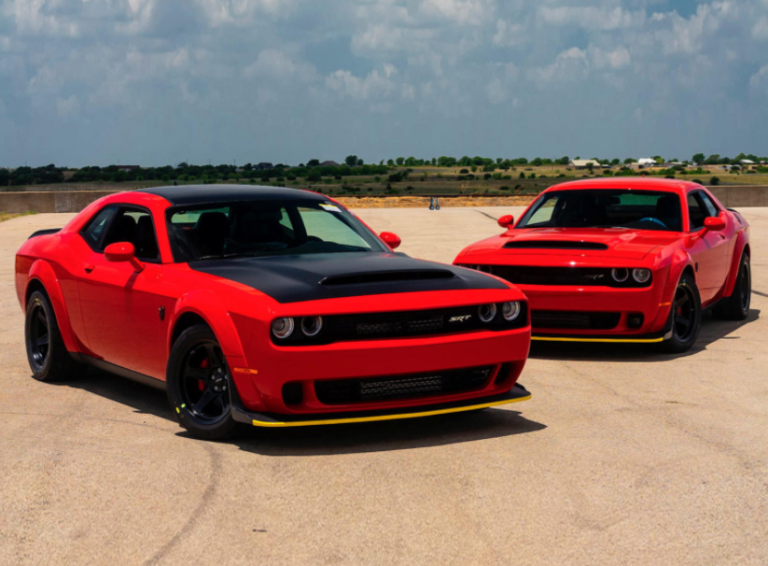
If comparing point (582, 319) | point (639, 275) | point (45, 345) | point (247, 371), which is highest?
point (639, 275)

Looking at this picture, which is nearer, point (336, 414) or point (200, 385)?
point (336, 414)

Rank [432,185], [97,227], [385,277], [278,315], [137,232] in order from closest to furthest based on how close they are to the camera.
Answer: [278,315]
[385,277]
[137,232]
[97,227]
[432,185]

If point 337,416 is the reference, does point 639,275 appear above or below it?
above

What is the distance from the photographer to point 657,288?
26.9 ft

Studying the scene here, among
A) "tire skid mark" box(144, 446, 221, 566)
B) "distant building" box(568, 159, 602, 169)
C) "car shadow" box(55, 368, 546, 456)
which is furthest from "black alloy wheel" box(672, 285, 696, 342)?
"distant building" box(568, 159, 602, 169)

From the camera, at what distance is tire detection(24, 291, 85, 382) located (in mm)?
7328

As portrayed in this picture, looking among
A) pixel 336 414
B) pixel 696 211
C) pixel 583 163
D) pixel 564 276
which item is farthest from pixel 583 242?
pixel 583 163

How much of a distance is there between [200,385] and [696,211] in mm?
6089

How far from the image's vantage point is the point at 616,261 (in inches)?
326

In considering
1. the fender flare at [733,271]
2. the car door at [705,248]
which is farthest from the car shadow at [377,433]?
the fender flare at [733,271]

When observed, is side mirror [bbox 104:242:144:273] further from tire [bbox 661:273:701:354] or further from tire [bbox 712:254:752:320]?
tire [bbox 712:254:752:320]

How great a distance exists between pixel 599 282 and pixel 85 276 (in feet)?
12.8

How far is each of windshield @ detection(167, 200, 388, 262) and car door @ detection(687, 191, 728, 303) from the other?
3479 millimetres

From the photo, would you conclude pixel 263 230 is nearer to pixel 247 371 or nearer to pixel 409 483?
pixel 247 371
